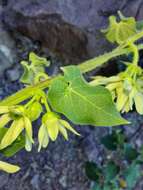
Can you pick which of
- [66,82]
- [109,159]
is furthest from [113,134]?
[66,82]

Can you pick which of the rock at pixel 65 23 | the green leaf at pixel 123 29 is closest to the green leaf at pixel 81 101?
the green leaf at pixel 123 29

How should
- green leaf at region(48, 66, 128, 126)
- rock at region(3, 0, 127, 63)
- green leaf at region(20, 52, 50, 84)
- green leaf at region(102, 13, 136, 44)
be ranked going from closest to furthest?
green leaf at region(48, 66, 128, 126)
green leaf at region(20, 52, 50, 84)
green leaf at region(102, 13, 136, 44)
rock at region(3, 0, 127, 63)

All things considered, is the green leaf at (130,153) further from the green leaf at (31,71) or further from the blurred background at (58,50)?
the green leaf at (31,71)

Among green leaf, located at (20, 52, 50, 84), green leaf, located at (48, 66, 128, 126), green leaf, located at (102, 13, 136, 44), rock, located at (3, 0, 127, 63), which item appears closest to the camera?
green leaf, located at (48, 66, 128, 126)

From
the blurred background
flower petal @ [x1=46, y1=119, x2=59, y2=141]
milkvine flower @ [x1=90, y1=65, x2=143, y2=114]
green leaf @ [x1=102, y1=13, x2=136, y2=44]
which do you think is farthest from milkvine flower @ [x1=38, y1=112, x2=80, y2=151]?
the blurred background

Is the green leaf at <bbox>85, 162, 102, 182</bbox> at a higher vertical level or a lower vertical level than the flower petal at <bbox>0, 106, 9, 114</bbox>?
higher

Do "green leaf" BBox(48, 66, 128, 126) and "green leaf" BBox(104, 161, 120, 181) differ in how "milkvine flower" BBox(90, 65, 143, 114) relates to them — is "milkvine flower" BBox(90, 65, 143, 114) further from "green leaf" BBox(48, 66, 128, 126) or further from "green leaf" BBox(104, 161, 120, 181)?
"green leaf" BBox(104, 161, 120, 181)
